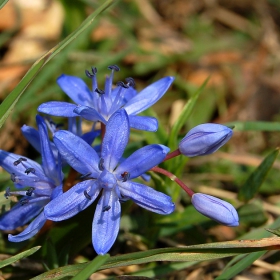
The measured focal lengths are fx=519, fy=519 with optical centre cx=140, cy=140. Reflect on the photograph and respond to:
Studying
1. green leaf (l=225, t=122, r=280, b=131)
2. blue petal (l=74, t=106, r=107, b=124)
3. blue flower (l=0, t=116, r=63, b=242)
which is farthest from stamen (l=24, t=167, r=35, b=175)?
green leaf (l=225, t=122, r=280, b=131)

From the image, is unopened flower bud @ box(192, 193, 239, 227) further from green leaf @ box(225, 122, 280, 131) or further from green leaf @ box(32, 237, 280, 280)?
green leaf @ box(225, 122, 280, 131)

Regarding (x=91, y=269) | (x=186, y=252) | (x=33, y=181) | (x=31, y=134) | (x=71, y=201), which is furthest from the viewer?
(x=31, y=134)

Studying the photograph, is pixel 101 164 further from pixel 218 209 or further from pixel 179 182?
pixel 218 209

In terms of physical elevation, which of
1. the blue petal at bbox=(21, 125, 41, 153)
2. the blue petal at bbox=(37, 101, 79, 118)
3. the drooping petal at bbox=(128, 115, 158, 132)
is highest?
the blue petal at bbox=(37, 101, 79, 118)

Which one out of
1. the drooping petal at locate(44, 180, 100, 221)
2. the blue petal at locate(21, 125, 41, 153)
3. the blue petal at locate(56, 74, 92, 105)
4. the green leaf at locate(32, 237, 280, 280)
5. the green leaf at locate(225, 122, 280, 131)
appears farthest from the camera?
the green leaf at locate(225, 122, 280, 131)

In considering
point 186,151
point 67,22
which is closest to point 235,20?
point 67,22

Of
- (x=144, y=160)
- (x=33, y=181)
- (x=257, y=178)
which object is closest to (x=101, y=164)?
(x=144, y=160)

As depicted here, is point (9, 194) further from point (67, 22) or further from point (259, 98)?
point (259, 98)
